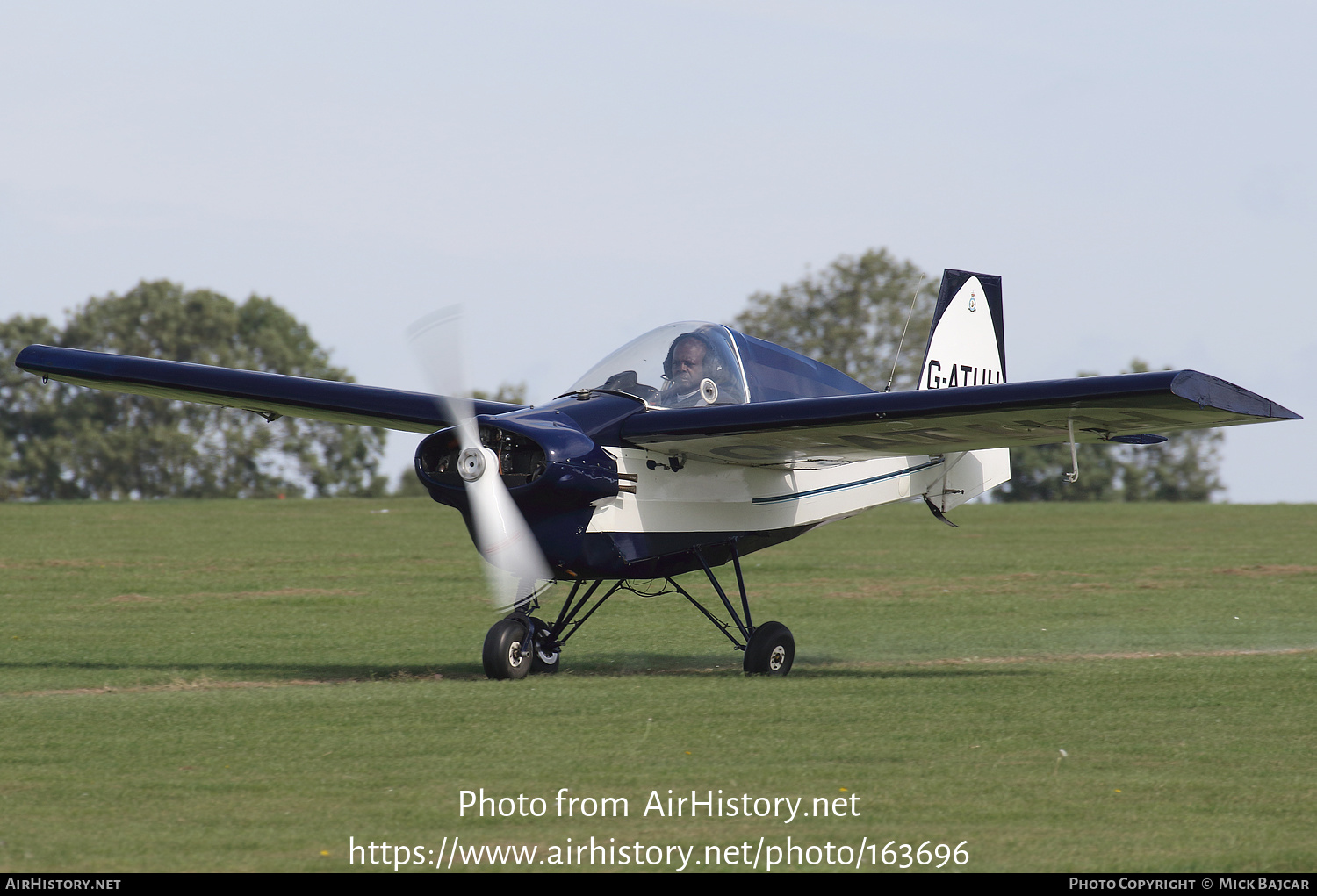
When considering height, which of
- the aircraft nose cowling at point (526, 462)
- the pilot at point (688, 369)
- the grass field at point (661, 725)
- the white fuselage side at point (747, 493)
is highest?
the pilot at point (688, 369)

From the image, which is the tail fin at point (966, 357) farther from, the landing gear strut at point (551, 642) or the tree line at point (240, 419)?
the tree line at point (240, 419)

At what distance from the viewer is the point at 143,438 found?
70.0 m

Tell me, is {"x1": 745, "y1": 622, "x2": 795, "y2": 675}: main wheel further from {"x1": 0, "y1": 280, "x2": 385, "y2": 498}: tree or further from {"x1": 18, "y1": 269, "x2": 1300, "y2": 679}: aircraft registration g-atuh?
{"x1": 0, "y1": 280, "x2": 385, "y2": 498}: tree

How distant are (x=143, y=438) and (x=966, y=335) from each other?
2388 inches

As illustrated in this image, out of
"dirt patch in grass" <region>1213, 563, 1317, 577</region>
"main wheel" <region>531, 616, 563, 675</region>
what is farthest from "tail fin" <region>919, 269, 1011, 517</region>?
"dirt patch in grass" <region>1213, 563, 1317, 577</region>

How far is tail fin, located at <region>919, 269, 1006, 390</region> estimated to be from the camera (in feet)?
53.8

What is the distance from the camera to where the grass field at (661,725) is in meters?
6.75

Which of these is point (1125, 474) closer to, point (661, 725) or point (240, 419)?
point (240, 419)

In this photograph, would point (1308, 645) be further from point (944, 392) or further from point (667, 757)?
point (667, 757)

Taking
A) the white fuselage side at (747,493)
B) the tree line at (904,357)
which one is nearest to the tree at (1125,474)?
the tree line at (904,357)

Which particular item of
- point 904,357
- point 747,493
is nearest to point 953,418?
point 747,493

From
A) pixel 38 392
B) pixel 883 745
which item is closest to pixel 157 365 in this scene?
pixel 883 745

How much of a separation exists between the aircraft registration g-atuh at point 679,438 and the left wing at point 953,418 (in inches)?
0.8

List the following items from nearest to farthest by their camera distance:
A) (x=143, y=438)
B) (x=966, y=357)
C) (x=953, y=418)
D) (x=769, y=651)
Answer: (x=953, y=418) → (x=769, y=651) → (x=966, y=357) → (x=143, y=438)
